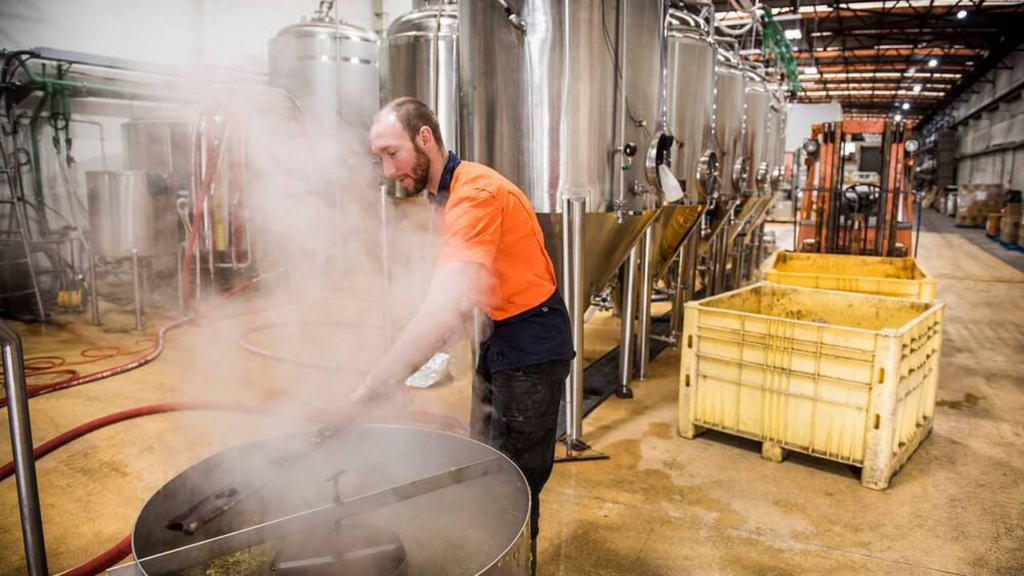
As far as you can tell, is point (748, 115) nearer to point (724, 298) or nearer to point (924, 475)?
point (724, 298)

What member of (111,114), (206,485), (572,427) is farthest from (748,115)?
(111,114)

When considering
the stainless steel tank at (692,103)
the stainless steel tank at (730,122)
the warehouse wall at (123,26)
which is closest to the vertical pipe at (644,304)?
the stainless steel tank at (692,103)

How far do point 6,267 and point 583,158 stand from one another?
576cm

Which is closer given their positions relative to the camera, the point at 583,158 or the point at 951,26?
the point at 583,158

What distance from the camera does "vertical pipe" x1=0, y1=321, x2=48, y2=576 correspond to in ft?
3.62

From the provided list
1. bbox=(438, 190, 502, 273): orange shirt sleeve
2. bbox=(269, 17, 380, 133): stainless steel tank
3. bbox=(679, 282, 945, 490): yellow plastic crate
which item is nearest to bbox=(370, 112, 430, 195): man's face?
bbox=(438, 190, 502, 273): orange shirt sleeve

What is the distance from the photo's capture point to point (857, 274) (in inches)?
192

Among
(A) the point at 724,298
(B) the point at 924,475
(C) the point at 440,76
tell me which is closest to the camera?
(B) the point at 924,475

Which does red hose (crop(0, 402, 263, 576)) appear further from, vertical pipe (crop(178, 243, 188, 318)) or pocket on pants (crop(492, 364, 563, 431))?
vertical pipe (crop(178, 243, 188, 318))

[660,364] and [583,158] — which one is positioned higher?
[583,158]

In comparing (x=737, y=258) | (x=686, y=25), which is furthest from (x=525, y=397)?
(x=737, y=258)

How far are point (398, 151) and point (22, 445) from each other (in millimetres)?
1024

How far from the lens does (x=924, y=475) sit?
9.42ft

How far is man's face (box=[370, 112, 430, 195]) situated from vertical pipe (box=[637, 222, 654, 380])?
2.54 m
